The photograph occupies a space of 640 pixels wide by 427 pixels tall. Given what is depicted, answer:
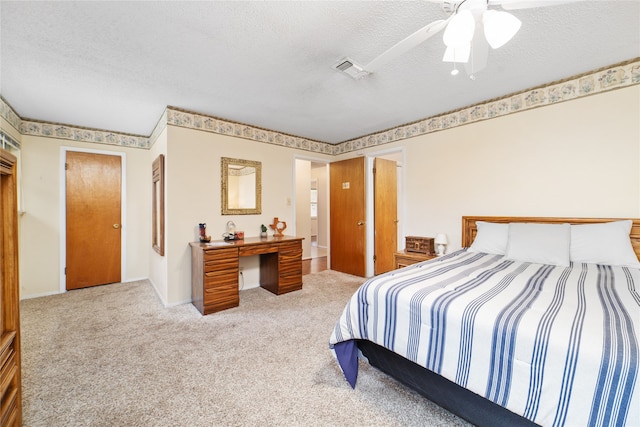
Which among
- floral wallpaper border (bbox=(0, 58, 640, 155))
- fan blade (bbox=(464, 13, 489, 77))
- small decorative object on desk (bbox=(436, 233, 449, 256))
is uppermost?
floral wallpaper border (bbox=(0, 58, 640, 155))

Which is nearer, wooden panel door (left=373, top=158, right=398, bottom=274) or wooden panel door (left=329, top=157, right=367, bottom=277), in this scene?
wooden panel door (left=329, top=157, right=367, bottom=277)

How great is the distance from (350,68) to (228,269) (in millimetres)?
2490

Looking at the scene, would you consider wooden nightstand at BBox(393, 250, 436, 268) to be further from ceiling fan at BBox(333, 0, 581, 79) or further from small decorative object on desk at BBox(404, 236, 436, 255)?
ceiling fan at BBox(333, 0, 581, 79)

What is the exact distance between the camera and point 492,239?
269 centimetres

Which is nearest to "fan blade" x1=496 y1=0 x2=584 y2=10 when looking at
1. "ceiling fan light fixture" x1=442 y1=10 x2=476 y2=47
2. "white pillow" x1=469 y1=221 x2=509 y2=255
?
"ceiling fan light fixture" x1=442 y1=10 x2=476 y2=47

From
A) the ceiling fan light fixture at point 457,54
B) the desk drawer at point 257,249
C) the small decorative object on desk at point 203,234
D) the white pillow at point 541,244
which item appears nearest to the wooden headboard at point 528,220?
the white pillow at point 541,244

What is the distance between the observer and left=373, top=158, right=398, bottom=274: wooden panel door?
14.8ft

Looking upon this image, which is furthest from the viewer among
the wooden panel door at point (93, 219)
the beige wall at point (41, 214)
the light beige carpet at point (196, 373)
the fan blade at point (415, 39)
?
the wooden panel door at point (93, 219)

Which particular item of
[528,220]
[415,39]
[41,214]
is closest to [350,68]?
[415,39]

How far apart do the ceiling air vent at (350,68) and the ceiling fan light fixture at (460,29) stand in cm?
91

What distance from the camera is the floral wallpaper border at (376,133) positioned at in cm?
239

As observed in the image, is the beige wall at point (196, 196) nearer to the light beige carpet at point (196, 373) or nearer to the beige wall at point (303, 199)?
the light beige carpet at point (196, 373)

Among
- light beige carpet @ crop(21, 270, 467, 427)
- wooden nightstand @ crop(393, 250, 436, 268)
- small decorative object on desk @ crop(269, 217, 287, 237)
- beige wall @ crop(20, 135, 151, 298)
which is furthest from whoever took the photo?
small decorative object on desk @ crop(269, 217, 287, 237)

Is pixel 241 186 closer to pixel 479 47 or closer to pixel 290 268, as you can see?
pixel 290 268
